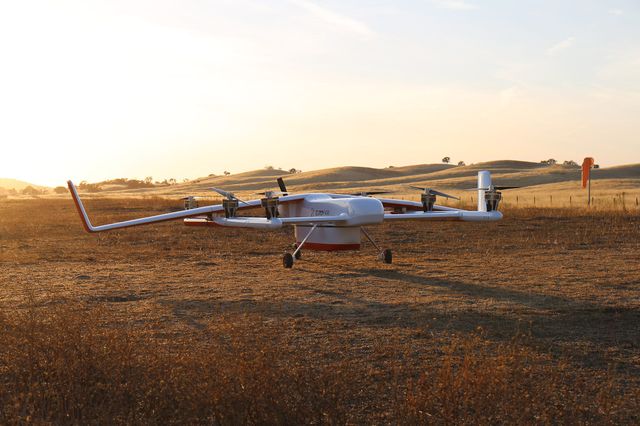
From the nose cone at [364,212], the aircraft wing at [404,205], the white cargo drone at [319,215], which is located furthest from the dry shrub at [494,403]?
the aircraft wing at [404,205]

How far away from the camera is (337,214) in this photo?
740 inches

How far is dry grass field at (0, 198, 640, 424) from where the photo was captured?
20.3 feet

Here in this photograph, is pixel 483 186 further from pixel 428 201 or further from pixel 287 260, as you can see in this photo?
pixel 287 260

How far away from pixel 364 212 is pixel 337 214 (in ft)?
3.81

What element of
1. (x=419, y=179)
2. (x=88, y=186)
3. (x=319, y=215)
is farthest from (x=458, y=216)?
(x=88, y=186)

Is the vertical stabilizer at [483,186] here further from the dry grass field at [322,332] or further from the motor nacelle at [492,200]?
the dry grass field at [322,332]

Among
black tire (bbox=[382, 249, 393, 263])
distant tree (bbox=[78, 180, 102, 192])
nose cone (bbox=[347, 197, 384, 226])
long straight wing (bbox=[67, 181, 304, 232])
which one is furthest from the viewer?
distant tree (bbox=[78, 180, 102, 192])

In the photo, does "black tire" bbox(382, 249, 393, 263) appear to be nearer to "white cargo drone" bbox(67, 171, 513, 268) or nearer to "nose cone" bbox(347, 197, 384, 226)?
"white cargo drone" bbox(67, 171, 513, 268)

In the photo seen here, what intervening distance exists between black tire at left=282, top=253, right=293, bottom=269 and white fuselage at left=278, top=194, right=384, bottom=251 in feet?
3.76

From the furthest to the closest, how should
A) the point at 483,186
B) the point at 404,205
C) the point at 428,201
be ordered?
the point at 404,205, the point at 483,186, the point at 428,201

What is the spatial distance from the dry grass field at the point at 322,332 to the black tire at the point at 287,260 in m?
0.30

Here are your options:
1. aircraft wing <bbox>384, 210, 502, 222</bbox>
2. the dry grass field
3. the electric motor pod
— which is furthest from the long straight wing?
aircraft wing <bbox>384, 210, 502, 222</bbox>

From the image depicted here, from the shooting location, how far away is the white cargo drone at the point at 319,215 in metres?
18.0

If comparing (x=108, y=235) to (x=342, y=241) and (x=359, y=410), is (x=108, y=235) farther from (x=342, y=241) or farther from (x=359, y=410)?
(x=359, y=410)
